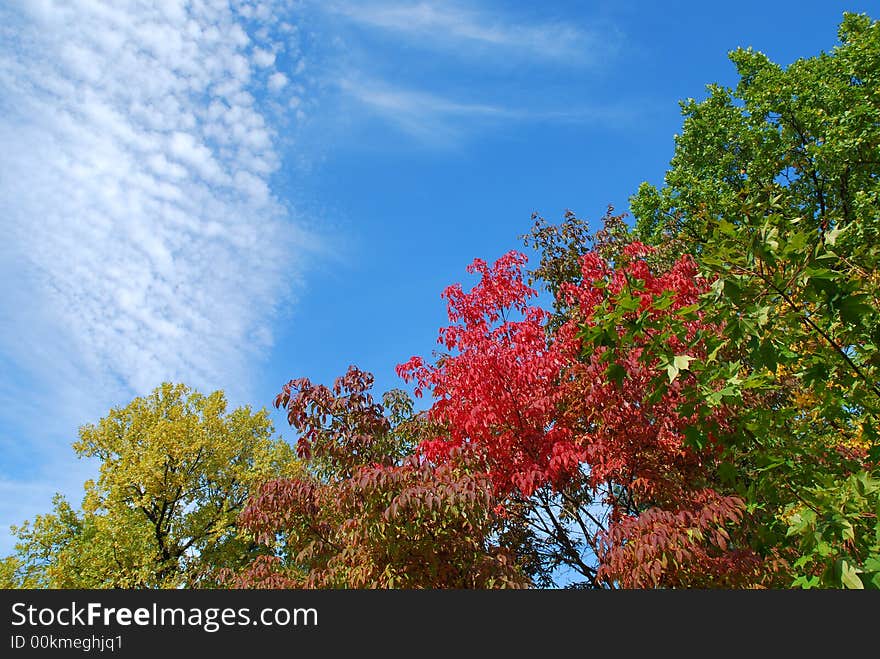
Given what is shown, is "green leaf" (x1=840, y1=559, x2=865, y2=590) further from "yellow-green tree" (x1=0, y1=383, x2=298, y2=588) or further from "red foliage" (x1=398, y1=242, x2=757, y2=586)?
"yellow-green tree" (x1=0, y1=383, x2=298, y2=588)

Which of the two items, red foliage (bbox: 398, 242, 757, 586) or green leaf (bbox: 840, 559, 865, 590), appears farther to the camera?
red foliage (bbox: 398, 242, 757, 586)

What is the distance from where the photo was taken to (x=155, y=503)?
2136 centimetres

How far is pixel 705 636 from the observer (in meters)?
3.53

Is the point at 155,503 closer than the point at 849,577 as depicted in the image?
No

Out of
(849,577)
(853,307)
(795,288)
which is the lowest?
(849,577)

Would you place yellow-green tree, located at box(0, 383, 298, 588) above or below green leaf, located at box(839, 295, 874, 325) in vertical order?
above

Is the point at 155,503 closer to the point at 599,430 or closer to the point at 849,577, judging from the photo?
the point at 599,430

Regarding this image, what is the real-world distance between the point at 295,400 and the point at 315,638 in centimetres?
596

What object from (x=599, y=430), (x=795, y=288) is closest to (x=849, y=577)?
(x=795, y=288)

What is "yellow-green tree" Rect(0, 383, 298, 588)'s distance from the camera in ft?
64.4

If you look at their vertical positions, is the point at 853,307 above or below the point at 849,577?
above

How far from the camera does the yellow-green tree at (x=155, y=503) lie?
1962 centimetres

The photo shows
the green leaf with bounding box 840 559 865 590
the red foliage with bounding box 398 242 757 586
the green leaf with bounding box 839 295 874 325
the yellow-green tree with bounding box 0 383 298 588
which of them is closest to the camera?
the green leaf with bounding box 840 559 865 590

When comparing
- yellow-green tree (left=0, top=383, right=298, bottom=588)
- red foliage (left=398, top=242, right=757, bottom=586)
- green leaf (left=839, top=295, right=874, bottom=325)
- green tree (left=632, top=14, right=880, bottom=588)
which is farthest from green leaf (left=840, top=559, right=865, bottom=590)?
yellow-green tree (left=0, top=383, right=298, bottom=588)
